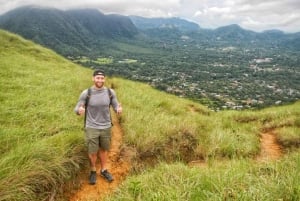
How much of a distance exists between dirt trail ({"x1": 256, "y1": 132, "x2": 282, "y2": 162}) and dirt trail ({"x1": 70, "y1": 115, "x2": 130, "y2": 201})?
366 cm

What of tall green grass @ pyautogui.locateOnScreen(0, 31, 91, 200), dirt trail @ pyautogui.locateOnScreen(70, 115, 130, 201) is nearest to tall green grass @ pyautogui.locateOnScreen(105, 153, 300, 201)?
dirt trail @ pyautogui.locateOnScreen(70, 115, 130, 201)

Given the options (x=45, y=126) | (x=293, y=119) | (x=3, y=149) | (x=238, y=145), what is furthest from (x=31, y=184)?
(x=293, y=119)

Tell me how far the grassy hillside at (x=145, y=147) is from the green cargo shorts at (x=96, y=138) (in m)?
0.40

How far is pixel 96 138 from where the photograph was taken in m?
7.16

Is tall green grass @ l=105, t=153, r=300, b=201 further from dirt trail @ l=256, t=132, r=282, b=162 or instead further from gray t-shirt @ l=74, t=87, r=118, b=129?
dirt trail @ l=256, t=132, r=282, b=162

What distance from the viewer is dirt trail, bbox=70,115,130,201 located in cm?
660

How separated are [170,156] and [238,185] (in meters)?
3.25

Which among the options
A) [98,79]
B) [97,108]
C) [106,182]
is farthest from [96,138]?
[98,79]

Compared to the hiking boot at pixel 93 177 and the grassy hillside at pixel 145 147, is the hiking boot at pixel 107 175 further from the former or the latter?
the grassy hillside at pixel 145 147

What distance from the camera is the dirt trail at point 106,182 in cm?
660

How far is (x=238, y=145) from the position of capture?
9344 mm

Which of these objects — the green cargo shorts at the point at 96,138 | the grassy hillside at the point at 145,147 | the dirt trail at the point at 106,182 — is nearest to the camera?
the grassy hillside at the point at 145,147

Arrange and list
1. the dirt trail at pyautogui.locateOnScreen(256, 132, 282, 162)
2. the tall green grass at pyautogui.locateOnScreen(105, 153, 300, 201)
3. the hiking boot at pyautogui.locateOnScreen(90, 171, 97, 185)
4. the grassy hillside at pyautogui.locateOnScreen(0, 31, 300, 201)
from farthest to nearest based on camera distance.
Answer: the dirt trail at pyautogui.locateOnScreen(256, 132, 282, 162), the hiking boot at pyautogui.locateOnScreen(90, 171, 97, 185), the grassy hillside at pyautogui.locateOnScreen(0, 31, 300, 201), the tall green grass at pyautogui.locateOnScreen(105, 153, 300, 201)

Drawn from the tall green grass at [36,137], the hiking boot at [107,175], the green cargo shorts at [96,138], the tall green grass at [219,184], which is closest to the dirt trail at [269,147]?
the tall green grass at [219,184]
